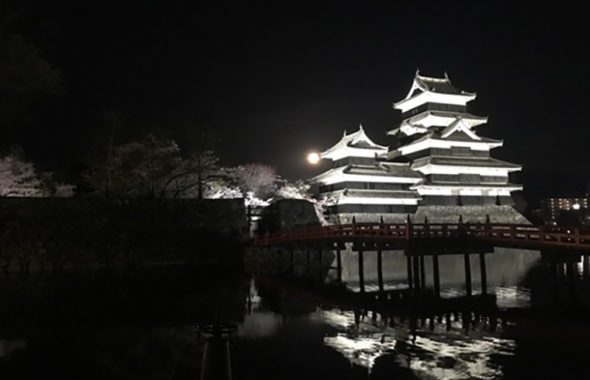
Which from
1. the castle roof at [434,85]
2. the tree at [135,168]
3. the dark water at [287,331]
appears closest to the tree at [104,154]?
the tree at [135,168]

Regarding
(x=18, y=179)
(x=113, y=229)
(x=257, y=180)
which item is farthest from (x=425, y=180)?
(x=18, y=179)

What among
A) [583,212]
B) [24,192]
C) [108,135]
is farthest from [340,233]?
[583,212]

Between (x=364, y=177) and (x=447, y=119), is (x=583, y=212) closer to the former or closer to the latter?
(x=447, y=119)

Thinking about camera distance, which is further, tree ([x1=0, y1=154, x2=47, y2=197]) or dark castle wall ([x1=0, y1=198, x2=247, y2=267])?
tree ([x1=0, y1=154, x2=47, y2=197])

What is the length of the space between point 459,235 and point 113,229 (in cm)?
2129

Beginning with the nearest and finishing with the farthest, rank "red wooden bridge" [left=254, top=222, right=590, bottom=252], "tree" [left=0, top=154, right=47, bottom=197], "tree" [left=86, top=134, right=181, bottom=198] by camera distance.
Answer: "red wooden bridge" [left=254, top=222, right=590, bottom=252] → "tree" [left=0, top=154, right=47, bottom=197] → "tree" [left=86, top=134, right=181, bottom=198]

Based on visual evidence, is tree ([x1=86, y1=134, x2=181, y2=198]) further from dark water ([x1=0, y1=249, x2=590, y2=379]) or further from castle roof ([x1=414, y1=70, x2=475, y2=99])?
castle roof ([x1=414, y1=70, x2=475, y2=99])

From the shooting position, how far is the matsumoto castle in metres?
38.6

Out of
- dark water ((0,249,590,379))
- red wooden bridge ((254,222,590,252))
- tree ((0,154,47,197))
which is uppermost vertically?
tree ((0,154,47,197))

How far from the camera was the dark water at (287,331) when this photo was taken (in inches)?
352

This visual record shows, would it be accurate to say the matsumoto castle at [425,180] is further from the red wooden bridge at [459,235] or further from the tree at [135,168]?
the tree at [135,168]

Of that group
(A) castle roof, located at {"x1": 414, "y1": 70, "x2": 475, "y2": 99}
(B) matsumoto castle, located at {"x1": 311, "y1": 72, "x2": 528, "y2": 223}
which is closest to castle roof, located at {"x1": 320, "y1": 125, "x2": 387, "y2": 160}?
(B) matsumoto castle, located at {"x1": 311, "y1": 72, "x2": 528, "y2": 223}

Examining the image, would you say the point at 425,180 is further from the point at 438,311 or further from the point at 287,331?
the point at 287,331

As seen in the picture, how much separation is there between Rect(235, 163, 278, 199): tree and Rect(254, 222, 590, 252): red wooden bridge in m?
16.2
